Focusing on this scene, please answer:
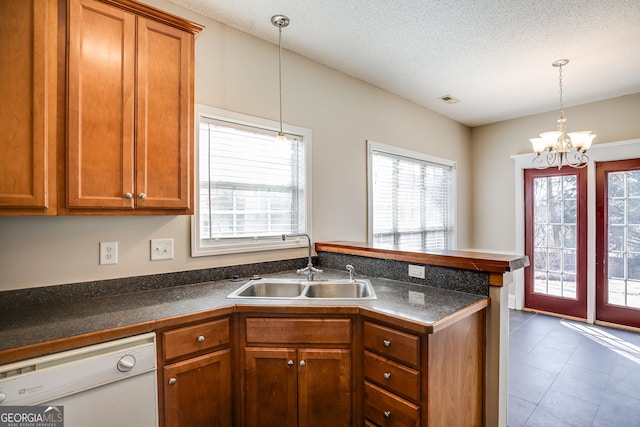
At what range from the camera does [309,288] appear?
225cm

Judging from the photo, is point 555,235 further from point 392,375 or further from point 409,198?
point 392,375

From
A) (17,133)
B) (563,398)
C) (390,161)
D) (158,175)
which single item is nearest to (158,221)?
(158,175)

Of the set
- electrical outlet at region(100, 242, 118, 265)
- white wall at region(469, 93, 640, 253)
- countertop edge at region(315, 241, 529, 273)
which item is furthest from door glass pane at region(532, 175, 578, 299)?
electrical outlet at region(100, 242, 118, 265)

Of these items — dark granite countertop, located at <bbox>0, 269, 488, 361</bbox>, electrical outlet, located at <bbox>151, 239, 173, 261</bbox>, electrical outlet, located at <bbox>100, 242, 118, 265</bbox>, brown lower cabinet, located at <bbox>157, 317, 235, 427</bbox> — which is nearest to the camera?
dark granite countertop, located at <bbox>0, 269, 488, 361</bbox>

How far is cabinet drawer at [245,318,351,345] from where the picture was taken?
172cm

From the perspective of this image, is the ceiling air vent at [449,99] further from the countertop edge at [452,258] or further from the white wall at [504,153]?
the countertop edge at [452,258]

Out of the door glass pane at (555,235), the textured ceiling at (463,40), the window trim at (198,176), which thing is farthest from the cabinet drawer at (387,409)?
the door glass pane at (555,235)

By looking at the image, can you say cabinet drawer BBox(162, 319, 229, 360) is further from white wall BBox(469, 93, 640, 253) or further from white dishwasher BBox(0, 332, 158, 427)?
white wall BBox(469, 93, 640, 253)

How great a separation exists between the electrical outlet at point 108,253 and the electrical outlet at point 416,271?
1880 mm

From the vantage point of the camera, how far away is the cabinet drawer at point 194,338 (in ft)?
4.91

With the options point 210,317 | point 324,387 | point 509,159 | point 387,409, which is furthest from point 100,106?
point 509,159

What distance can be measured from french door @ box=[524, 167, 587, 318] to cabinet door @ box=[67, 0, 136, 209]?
486 cm

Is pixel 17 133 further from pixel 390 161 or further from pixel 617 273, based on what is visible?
pixel 617 273

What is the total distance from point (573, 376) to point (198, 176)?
3400mm
